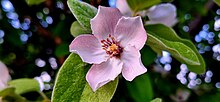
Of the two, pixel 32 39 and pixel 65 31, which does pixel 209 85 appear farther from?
pixel 32 39

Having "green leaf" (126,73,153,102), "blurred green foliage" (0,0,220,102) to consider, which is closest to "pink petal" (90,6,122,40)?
"green leaf" (126,73,153,102)

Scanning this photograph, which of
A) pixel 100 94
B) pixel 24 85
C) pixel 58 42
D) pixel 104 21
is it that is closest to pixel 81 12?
pixel 104 21

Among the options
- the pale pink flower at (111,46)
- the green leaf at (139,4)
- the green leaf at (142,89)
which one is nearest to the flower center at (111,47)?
the pale pink flower at (111,46)

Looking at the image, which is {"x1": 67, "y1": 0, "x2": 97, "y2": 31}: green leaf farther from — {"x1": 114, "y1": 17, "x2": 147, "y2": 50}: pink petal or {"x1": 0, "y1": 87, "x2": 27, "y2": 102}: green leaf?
{"x1": 0, "y1": 87, "x2": 27, "y2": 102}: green leaf

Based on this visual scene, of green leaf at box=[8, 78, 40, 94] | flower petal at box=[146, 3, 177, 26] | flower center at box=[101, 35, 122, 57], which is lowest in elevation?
green leaf at box=[8, 78, 40, 94]

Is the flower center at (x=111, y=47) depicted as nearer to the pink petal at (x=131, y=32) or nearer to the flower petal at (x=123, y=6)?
the pink petal at (x=131, y=32)

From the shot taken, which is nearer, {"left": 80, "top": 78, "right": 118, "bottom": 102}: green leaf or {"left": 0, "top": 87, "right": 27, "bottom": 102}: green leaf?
{"left": 80, "top": 78, "right": 118, "bottom": 102}: green leaf

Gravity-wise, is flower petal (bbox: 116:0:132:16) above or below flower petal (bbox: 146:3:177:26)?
above
